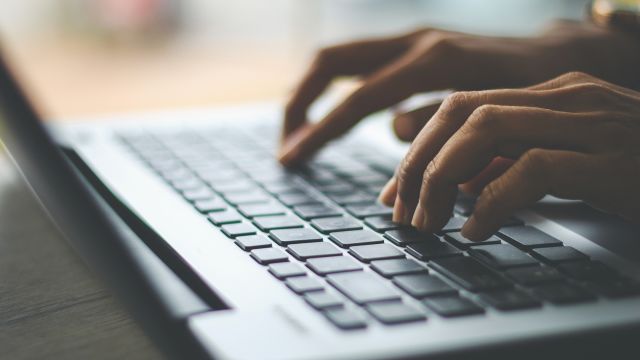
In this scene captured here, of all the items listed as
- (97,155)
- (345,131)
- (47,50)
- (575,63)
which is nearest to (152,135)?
(97,155)

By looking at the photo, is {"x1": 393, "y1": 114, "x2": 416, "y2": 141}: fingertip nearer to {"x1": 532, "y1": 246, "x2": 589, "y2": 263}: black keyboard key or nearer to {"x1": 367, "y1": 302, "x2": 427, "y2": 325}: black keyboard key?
{"x1": 532, "y1": 246, "x2": 589, "y2": 263}: black keyboard key

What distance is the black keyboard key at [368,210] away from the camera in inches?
24.7

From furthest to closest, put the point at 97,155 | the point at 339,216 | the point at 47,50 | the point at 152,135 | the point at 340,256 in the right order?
the point at 47,50 → the point at 152,135 → the point at 97,155 → the point at 339,216 → the point at 340,256

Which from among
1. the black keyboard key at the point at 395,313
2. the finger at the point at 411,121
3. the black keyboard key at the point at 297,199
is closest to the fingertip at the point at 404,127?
the finger at the point at 411,121

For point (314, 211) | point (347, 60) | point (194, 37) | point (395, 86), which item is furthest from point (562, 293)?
point (194, 37)

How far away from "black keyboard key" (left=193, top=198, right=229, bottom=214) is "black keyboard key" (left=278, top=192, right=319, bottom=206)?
0.17 feet

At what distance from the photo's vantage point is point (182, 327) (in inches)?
15.1

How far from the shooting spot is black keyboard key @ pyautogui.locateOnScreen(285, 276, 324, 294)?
446 millimetres

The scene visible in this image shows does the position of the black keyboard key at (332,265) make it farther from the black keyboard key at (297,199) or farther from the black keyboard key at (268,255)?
the black keyboard key at (297,199)

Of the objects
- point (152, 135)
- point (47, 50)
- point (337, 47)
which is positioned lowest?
point (47, 50)

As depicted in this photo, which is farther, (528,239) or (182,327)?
(528,239)

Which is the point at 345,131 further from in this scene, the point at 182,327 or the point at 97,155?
the point at 182,327

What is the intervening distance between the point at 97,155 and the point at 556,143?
47cm

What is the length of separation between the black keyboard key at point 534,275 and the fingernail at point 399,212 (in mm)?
120
